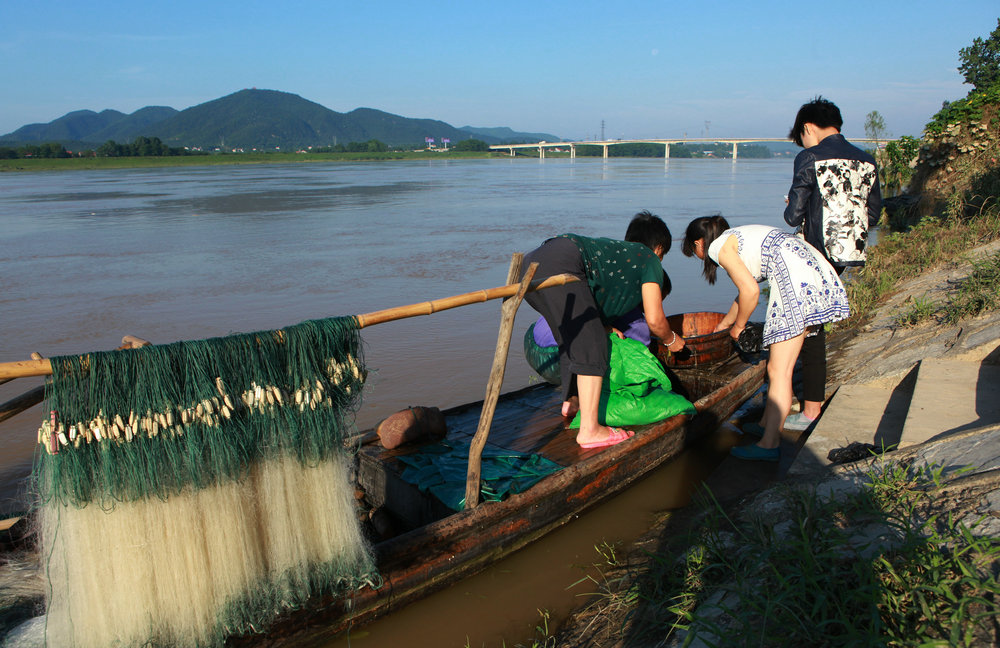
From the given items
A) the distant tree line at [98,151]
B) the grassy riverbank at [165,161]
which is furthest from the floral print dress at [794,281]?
the distant tree line at [98,151]

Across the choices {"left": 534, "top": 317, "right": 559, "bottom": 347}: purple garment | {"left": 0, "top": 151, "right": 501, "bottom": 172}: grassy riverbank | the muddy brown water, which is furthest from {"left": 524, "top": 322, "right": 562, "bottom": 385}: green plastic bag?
{"left": 0, "top": 151, "right": 501, "bottom": 172}: grassy riverbank

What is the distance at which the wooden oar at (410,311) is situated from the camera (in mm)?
1885

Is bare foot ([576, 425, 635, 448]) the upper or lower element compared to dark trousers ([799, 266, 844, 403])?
lower

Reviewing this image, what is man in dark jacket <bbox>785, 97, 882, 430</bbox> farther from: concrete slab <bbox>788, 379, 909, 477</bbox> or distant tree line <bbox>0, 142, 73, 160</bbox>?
distant tree line <bbox>0, 142, 73, 160</bbox>

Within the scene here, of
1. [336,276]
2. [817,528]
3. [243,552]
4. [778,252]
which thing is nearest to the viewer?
[243,552]

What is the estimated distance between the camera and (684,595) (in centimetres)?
260

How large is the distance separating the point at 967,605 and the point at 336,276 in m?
10.2

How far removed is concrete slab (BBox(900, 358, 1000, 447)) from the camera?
11.0 ft

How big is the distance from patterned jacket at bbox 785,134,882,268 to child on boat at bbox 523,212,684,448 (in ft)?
3.52

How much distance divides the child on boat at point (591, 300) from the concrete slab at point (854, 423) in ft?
3.59

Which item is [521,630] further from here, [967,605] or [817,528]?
[967,605]

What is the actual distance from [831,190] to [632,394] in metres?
1.84

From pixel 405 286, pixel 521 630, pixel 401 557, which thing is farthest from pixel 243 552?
pixel 405 286

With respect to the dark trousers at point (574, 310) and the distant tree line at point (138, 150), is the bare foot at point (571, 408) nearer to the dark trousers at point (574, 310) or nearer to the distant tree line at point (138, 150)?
the dark trousers at point (574, 310)
